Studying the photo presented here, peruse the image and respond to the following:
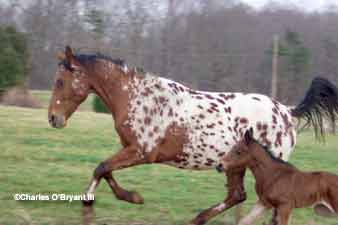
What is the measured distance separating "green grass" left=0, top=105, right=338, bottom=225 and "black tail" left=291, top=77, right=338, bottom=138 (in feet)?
3.71

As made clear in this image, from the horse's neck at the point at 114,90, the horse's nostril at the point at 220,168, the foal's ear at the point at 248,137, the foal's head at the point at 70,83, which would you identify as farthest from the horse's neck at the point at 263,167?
the foal's head at the point at 70,83

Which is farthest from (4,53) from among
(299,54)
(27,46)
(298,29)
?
(298,29)

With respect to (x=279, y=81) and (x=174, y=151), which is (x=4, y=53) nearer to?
(x=279, y=81)

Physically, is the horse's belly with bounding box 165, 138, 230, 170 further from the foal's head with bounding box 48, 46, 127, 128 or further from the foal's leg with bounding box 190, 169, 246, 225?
the foal's head with bounding box 48, 46, 127, 128

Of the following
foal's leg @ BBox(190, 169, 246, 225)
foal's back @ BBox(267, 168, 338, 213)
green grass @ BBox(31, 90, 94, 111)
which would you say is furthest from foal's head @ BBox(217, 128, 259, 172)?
green grass @ BBox(31, 90, 94, 111)

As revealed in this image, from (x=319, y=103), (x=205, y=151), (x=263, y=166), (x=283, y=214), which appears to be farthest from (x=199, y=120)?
(x=319, y=103)

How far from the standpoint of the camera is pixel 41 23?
23531mm

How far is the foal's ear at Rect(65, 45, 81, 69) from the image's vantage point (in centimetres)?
638

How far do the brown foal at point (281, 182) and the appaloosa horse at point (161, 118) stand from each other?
45cm

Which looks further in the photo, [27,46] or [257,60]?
[27,46]

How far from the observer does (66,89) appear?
21.0ft

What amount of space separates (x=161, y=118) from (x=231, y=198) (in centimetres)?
108

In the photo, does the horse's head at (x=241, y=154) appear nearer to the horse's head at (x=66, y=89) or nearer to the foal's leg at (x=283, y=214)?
the foal's leg at (x=283, y=214)

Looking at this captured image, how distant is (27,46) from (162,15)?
9.37 m
